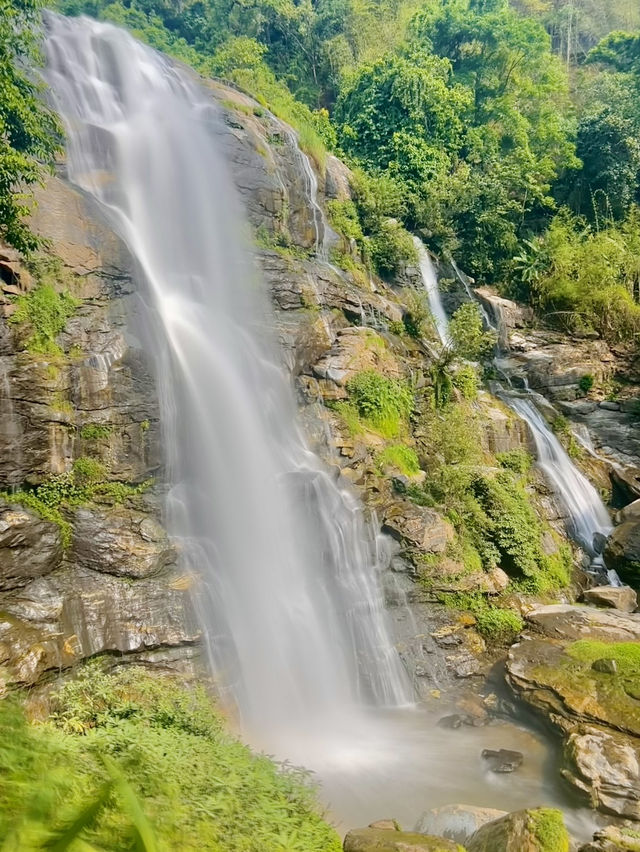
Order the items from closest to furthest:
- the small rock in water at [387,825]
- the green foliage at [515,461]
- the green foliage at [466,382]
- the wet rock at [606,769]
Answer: the small rock in water at [387,825], the wet rock at [606,769], the green foliage at [515,461], the green foliage at [466,382]

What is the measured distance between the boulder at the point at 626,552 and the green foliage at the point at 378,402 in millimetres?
5103

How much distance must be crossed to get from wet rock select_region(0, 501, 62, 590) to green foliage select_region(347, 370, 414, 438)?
7.11m

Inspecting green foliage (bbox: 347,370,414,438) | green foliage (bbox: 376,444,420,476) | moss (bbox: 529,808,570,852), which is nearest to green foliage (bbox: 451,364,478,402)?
A: green foliage (bbox: 347,370,414,438)

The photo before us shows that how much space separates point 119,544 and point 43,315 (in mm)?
4181

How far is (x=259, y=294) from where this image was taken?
1395 cm

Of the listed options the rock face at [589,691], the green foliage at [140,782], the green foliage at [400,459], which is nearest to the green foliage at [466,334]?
the green foliage at [400,459]

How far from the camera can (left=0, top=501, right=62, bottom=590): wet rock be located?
7.27 m

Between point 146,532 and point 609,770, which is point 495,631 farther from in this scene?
point 146,532

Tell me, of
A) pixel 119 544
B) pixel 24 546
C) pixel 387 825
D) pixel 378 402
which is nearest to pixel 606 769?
pixel 387 825

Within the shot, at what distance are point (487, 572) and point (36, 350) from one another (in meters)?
8.79

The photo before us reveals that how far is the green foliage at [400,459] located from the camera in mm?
12094

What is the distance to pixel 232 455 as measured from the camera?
414 inches

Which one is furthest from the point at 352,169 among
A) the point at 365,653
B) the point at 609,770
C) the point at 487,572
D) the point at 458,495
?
the point at 609,770

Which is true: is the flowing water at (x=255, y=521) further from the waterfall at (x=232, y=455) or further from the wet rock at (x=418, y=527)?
the wet rock at (x=418, y=527)
